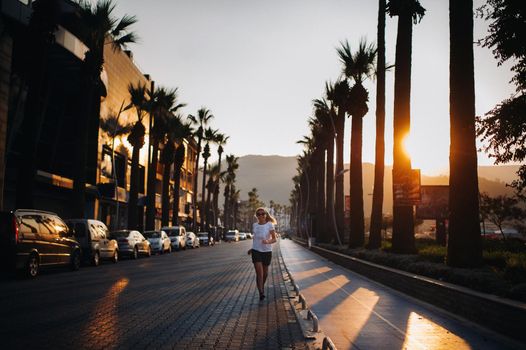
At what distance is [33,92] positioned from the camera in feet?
77.2

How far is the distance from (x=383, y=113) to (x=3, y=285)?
18515 millimetres

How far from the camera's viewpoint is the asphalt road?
24.0 ft

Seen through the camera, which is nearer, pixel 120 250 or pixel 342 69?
pixel 120 250

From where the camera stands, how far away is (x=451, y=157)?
13906 millimetres

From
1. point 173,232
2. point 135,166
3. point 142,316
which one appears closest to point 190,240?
point 173,232

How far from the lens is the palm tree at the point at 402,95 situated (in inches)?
791

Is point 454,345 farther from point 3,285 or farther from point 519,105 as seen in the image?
point 3,285

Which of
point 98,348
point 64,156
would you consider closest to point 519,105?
point 98,348

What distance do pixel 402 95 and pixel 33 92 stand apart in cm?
1467

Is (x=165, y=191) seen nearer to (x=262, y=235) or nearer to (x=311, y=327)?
(x=262, y=235)

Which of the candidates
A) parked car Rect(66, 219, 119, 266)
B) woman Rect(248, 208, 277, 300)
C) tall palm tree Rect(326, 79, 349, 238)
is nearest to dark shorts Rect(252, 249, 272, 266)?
woman Rect(248, 208, 277, 300)

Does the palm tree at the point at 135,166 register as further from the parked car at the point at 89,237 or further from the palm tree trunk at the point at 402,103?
the palm tree trunk at the point at 402,103

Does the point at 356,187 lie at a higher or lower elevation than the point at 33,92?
lower

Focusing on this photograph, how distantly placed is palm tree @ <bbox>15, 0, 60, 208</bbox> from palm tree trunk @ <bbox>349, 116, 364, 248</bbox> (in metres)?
15.6
